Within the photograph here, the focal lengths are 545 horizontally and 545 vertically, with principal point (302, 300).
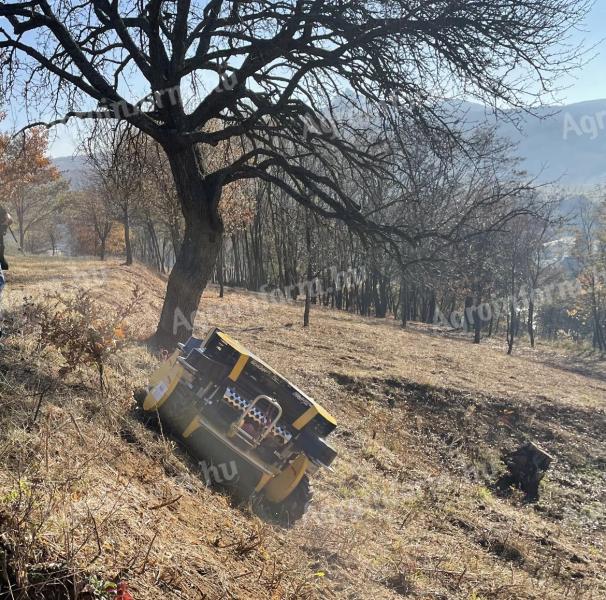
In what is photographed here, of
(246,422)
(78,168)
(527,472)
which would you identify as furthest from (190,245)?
(78,168)

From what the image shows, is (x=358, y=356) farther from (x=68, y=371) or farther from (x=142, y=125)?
(x=68, y=371)

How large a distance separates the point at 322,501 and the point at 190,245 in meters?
5.26

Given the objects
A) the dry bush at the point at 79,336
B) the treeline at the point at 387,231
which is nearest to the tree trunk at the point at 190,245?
the treeline at the point at 387,231

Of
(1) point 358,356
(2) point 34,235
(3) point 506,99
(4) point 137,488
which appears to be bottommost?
(1) point 358,356

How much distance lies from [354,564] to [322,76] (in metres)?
8.15

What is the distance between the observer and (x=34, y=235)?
65.6 m

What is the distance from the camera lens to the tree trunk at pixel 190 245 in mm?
9641

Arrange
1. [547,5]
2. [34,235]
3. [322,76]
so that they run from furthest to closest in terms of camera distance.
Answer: [34,235] < [322,76] < [547,5]

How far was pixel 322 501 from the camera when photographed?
6648 millimetres

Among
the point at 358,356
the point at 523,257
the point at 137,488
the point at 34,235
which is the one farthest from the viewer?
the point at 34,235

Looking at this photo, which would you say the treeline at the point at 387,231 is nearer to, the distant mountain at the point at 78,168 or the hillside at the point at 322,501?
the distant mountain at the point at 78,168

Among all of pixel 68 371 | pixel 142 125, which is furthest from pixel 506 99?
pixel 68 371

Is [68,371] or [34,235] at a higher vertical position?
[34,235]

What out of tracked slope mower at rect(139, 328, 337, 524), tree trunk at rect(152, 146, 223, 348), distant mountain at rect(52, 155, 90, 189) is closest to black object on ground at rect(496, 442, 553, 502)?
tracked slope mower at rect(139, 328, 337, 524)
